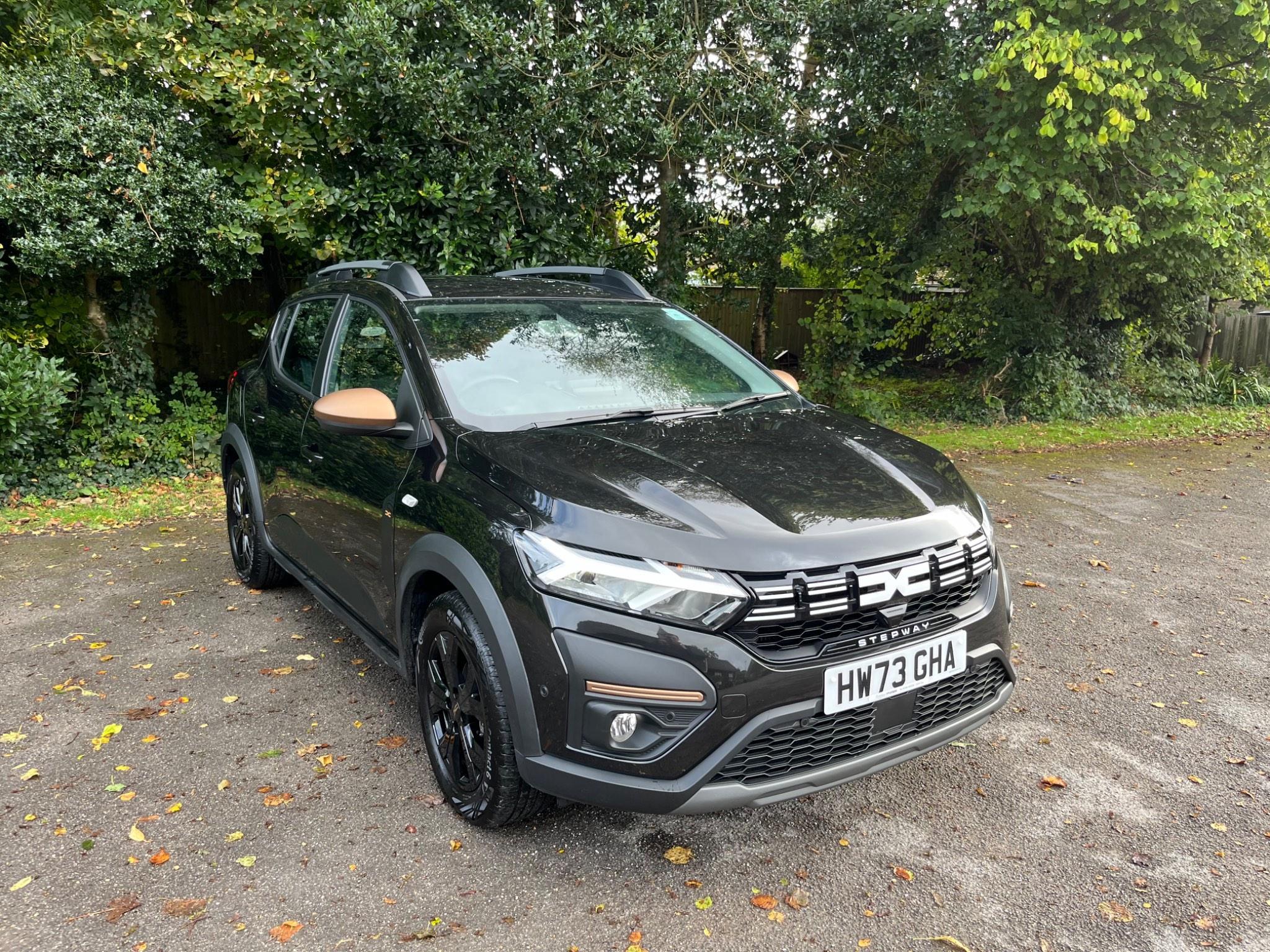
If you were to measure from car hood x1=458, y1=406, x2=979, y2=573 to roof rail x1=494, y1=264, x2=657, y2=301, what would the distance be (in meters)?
1.23

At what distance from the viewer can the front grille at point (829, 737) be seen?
7.75 feet

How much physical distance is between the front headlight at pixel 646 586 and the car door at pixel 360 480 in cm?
93

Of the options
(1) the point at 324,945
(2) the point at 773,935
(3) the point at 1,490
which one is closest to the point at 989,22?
(2) the point at 773,935

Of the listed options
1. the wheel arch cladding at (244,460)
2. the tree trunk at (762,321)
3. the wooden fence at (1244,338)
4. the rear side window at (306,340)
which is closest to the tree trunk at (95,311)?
the wheel arch cladding at (244,460)

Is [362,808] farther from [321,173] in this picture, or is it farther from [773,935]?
[321,173]

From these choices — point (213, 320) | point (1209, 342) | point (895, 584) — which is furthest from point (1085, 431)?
point (213, 320)

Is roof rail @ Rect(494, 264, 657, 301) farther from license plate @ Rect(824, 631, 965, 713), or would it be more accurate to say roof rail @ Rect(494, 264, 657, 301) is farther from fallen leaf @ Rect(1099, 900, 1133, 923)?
fallen leaf @ Rect(1099, 900, 1133, 923)

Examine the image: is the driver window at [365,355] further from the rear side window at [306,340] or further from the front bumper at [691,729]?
the front bumper at [691,729]

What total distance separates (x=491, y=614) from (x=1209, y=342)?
1523cm

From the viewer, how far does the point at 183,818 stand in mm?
2887

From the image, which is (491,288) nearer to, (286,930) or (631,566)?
(631,566)

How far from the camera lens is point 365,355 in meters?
3.55

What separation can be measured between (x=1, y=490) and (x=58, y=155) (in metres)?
2.69

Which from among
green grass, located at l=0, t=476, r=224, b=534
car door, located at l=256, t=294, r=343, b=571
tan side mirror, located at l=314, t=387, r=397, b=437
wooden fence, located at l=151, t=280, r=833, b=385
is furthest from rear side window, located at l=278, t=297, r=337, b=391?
wooden fence, located at l=151, t=280, r=833, b=385
